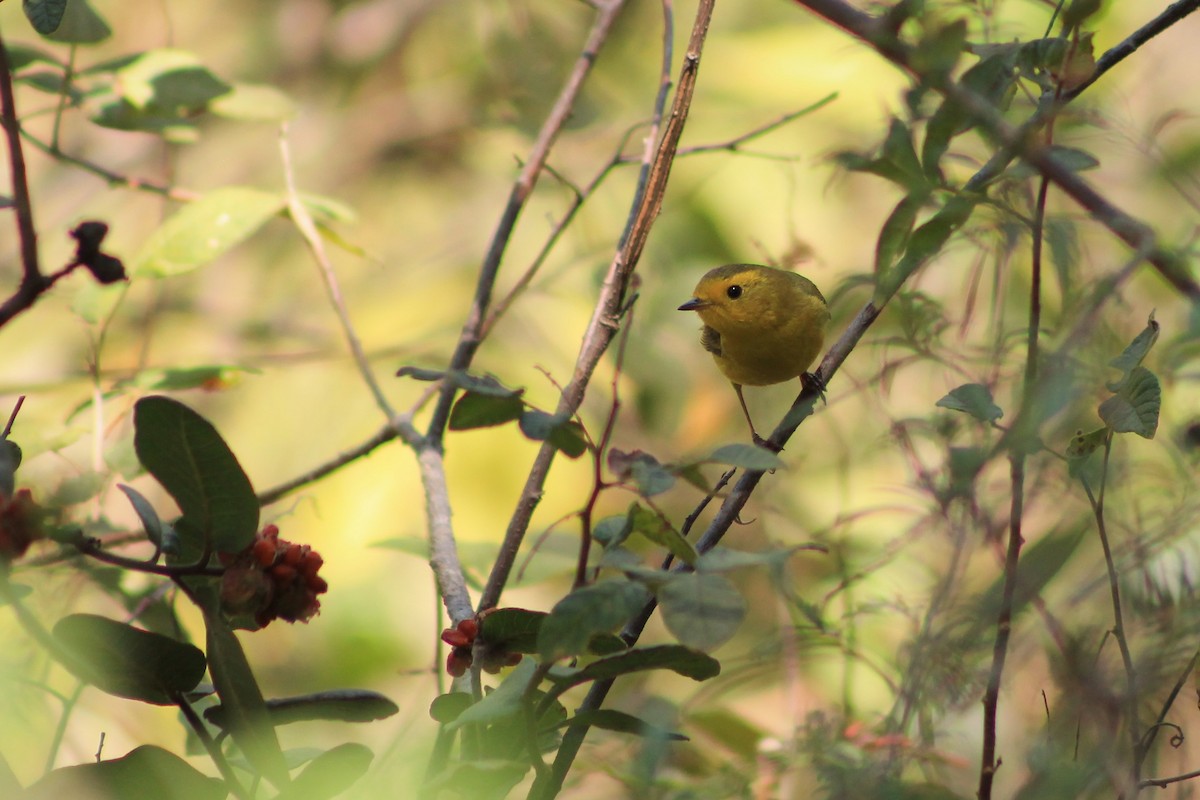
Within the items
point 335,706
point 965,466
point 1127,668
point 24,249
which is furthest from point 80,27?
point 1127,668

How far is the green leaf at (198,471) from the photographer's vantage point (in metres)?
0.74

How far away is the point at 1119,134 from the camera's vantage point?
3.49ft

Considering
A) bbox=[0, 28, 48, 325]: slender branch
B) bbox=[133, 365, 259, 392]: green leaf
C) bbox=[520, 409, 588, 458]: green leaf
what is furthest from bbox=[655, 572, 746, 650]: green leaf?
bbox=[133, 365, 259, 392]: green leaf

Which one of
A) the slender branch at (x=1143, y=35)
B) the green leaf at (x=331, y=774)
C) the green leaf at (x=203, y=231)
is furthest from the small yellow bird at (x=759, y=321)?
the green leaf at (x=331, y=774)

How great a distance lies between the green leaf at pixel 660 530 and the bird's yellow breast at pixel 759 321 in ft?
5.59

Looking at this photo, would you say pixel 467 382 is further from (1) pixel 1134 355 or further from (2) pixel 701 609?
(1) pixel 1134 355

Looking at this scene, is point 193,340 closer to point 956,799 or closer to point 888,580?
point 888,580

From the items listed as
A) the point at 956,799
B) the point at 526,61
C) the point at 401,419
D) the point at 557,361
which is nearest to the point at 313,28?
the point at 526,61

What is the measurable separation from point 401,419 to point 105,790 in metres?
0.70

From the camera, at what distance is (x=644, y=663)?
2.43 feet

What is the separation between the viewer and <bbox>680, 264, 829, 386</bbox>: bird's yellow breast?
241 centimetres

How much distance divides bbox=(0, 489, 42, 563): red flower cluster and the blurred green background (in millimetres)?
918

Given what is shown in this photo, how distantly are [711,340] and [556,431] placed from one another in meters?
1.97

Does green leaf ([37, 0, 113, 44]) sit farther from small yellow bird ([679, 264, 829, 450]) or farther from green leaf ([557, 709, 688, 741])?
small yellow bird ([679, 264, 829, 450])
